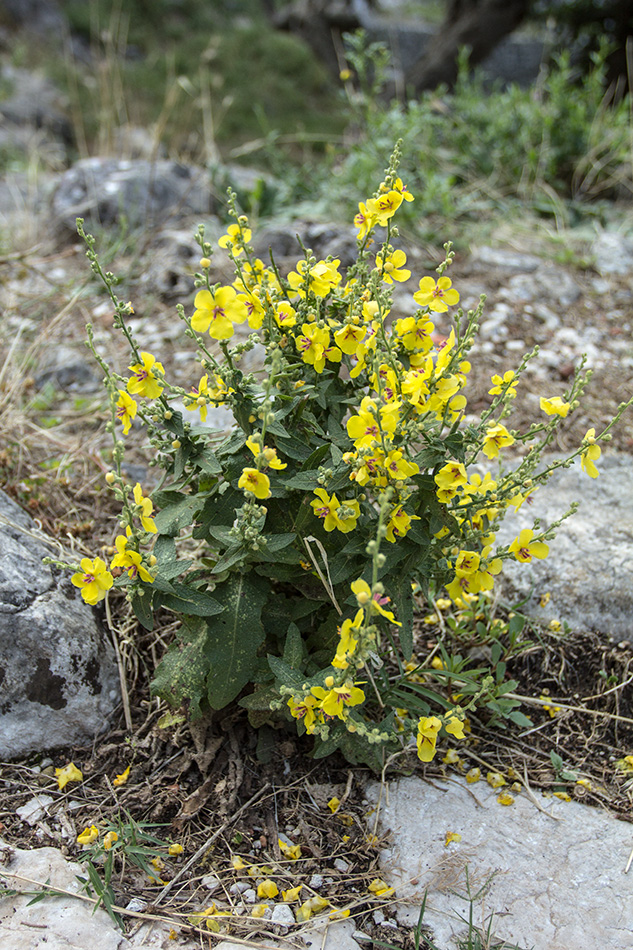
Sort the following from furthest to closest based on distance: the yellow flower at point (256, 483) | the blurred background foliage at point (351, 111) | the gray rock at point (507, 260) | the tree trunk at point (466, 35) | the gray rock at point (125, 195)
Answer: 1. the tree trunk at point (466, 35)
2. the gray rock at point (125, 195)
3. the blurred background foliage at point (351, 111)
4. the gray rock at point (507, 260)
5. the yellow flower at point (256, 483)

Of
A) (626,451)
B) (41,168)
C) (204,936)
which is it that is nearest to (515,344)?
(626,451)

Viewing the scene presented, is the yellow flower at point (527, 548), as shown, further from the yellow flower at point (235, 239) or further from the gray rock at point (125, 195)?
the gray rock at point (125, 195)

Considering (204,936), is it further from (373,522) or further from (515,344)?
(515,344)

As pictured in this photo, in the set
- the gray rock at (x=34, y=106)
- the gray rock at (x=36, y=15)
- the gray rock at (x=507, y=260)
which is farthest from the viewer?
the gray rock at (x=36, y=15)

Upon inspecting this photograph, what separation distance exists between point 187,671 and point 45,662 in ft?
1.34

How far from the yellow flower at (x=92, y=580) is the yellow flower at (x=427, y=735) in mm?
741

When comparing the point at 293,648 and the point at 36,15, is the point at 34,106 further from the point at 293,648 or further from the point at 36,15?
the point at 293,648

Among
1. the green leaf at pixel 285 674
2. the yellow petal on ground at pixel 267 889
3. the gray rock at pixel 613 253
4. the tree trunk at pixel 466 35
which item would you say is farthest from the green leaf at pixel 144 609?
the tree trunk at pixel 466 35

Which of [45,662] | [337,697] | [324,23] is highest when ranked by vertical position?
[324,23]

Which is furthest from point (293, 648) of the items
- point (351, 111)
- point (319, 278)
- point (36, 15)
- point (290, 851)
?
point (36, 15)

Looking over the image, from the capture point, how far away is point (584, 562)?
2287mm

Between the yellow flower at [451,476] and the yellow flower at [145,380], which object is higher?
the yellow flower at [145,380]

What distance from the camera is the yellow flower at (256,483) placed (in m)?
1.34

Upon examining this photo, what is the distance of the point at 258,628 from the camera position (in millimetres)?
1568
